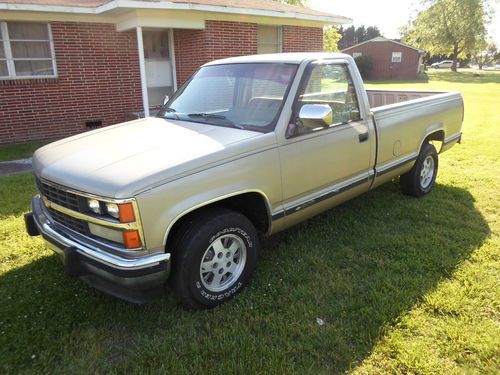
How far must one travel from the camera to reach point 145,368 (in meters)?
2.73

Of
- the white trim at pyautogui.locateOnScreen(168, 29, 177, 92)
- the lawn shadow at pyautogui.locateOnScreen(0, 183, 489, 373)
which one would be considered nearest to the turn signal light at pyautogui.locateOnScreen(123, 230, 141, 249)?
the lawn shadow at pyautogui.locateOnScreen(0, 183, 489, 373)

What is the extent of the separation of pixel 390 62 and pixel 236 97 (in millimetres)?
44356

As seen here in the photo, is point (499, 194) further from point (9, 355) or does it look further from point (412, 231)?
point (9, 355)

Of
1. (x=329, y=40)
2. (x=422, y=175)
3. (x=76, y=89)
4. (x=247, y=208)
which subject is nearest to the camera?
(x=247, y=208)

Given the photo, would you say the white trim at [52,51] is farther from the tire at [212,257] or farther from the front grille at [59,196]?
the tire at [212,257]

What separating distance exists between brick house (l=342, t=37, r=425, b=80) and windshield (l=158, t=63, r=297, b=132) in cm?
4246

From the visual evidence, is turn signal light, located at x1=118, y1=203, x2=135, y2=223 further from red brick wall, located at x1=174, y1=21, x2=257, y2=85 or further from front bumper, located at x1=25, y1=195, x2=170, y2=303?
red brick wall, located at x1=174, y1=21, x2=257, y2=85

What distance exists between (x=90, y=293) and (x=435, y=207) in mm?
4152

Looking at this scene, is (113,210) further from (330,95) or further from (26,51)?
(26,51)

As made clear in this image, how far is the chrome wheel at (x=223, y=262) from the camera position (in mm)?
3246

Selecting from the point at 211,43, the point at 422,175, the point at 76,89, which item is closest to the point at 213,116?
the point at 422,175

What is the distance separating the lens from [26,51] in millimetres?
9883

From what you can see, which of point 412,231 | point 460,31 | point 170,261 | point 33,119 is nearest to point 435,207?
point 412,231

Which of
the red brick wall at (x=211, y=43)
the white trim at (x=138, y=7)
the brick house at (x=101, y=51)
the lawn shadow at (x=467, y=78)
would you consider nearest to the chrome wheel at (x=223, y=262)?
the brick house at (x=101, y=51)
